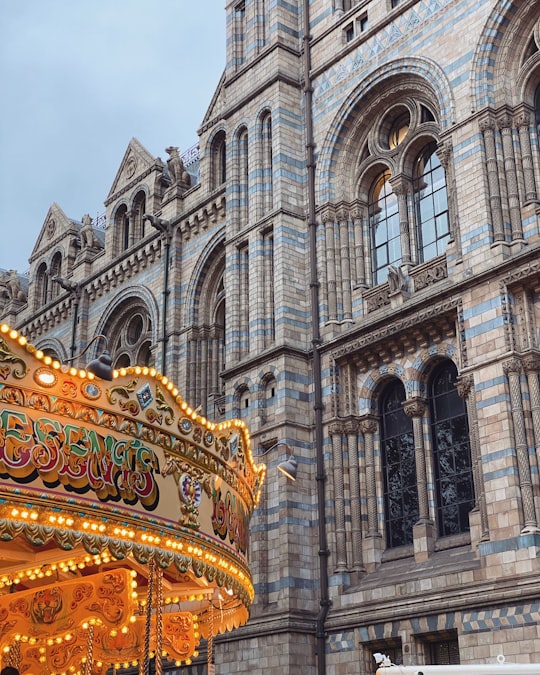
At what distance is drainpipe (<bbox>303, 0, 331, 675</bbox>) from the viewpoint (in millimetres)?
20609

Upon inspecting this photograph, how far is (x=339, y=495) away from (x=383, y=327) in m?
3.92

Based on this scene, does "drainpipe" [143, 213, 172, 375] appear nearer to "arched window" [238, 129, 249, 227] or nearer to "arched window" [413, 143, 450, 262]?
"arched window" [238, 129, 249, 227]

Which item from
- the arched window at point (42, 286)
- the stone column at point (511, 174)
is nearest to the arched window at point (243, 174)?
the stone column at point (511, 174)

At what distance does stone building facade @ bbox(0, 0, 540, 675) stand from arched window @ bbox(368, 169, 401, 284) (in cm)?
6

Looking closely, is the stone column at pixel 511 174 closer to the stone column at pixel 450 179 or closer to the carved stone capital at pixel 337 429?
the stone column at pixel 450 179

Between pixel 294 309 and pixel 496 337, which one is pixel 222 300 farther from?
pixel 496 337

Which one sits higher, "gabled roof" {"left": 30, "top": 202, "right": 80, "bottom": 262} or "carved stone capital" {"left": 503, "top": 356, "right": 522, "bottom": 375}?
"gabled roof" {"left": 30, "top": 202, "right": 80, "bottom": 262}

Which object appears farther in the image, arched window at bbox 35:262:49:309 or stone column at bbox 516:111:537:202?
arched window at bbox 35:262:49:309

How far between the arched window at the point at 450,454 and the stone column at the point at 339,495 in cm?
237

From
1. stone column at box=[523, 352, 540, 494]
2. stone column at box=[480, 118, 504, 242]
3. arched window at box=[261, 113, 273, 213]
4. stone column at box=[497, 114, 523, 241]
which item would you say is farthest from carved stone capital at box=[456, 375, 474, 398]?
arched window at box=[261, 113, 273, 213]

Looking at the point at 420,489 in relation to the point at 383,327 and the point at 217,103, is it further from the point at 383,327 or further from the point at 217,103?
the point at 217,103

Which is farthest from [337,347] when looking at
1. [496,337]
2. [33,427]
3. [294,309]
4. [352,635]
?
[33,427]

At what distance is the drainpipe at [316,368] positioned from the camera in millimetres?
20609

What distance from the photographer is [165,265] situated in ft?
100
